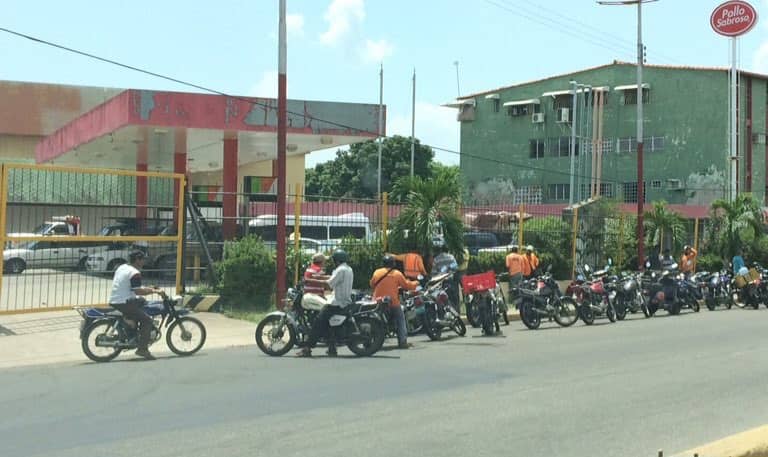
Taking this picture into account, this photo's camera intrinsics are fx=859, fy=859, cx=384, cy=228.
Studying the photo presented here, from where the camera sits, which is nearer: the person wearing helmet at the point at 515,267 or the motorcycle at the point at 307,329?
the motorcycle at the point at 307,329

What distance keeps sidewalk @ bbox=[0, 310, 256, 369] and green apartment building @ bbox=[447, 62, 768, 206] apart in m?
29.0

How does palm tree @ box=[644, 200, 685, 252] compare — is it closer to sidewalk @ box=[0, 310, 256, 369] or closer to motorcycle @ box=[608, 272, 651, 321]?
motorcycle @ box=[608, 272, 651, 321]

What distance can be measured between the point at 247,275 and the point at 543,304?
232 inches

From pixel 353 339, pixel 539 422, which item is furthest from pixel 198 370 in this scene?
pixel 539 422

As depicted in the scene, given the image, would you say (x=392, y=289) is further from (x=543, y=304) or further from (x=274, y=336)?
(x=543, y=304)

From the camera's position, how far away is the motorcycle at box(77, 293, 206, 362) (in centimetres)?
1173

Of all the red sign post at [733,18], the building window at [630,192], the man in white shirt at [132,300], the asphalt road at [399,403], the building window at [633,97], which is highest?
the red sign post at [733,18]

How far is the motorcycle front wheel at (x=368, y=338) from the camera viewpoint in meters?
12.4

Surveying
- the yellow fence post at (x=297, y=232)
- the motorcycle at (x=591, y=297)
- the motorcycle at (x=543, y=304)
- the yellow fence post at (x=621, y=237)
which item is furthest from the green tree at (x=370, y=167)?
the motorcycle at (x=543, y=304)

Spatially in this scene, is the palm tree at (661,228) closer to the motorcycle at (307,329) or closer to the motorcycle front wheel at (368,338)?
the motorcycle front wheel at (368,338)

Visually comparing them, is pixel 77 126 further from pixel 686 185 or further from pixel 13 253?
pixel 686 185

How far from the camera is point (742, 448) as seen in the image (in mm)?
5699

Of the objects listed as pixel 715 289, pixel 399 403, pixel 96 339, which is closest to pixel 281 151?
pixel 96 339

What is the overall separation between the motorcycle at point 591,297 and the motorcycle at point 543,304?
43cm
